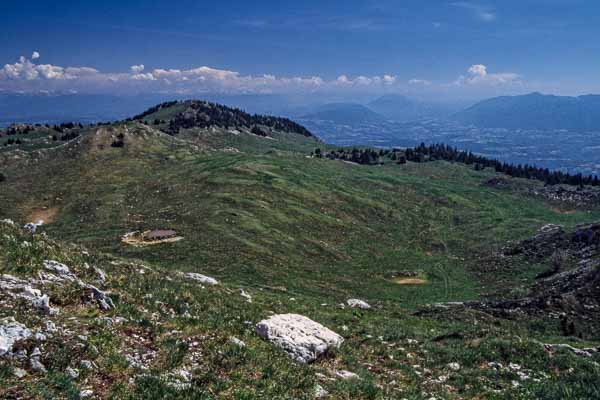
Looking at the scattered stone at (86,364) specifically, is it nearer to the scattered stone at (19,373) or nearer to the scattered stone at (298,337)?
the scattered stone at (19,373)

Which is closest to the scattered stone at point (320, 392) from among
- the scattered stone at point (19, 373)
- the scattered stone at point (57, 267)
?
the scattered stone at point (19, 373)

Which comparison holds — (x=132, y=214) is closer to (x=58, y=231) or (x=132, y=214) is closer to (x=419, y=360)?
(x=58, y=231)

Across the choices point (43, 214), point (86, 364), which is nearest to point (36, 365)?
point (86, 364)

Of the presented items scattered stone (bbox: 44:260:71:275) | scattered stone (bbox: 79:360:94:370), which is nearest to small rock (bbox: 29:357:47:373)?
scattered stone (bbox: 79:360:94:370)

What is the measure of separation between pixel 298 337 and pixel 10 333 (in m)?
9.66

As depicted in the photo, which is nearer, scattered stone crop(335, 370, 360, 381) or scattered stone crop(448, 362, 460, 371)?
scattered stone crop(335, 370, 360, 381)

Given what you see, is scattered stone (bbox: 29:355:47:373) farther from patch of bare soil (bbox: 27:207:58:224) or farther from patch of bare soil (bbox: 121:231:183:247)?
patch of bare soil (bbox: 27:207:58:224)

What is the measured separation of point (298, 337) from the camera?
16.2 metres

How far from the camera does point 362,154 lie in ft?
624

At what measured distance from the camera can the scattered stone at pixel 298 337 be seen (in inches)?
611

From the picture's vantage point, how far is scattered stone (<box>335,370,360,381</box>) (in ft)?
46.6

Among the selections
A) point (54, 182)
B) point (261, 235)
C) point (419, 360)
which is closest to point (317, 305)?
point (419, 360)

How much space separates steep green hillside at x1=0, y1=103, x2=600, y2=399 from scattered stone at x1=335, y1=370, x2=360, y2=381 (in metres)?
0.53

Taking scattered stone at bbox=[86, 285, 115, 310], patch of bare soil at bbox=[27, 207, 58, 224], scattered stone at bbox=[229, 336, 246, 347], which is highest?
scattered stone at bbox=[86, 285, 115, 310]
